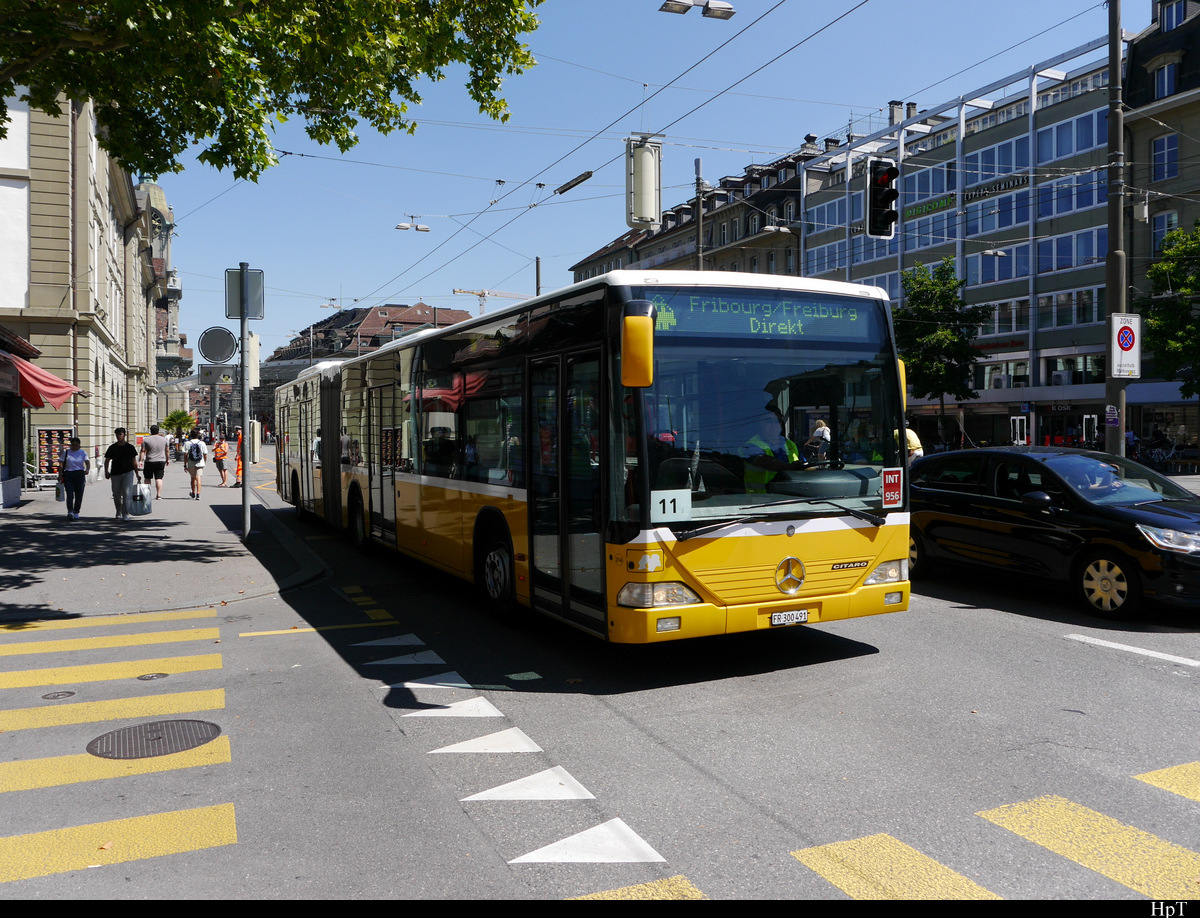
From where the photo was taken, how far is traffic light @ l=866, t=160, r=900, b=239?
43.4 feet

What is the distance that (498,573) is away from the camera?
8.45 meters

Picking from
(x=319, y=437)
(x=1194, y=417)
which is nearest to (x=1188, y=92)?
(x=1194, y=417)

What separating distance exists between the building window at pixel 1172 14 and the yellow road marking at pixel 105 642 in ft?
153

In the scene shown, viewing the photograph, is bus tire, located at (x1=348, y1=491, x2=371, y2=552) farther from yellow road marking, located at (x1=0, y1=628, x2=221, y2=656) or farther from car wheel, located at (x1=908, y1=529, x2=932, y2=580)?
car wheel, located at (x1=908, y1=529, x2=932, y2=580)

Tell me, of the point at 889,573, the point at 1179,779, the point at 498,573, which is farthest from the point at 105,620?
the point at 1179,779

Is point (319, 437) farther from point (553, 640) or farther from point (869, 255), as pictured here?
point (869, 255)

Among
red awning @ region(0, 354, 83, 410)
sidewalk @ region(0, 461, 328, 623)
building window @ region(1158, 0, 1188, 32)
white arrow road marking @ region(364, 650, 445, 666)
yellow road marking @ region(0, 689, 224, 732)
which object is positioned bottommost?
yellow road marking @ region(0, 689, 224, 732)

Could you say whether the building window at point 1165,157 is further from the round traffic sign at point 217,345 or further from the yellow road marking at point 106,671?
the yellow road marking at point 106,671

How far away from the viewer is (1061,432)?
45.9 metres

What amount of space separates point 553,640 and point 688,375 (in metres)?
2.75

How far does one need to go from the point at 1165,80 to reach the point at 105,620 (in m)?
46.0

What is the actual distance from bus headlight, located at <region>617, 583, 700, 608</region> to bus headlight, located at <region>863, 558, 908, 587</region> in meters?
1.56

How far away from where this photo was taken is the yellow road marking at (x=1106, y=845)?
140 inches

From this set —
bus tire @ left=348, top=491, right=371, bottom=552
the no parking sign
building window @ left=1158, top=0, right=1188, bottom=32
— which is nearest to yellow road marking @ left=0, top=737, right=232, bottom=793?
bus tire @ left=348, top=491, right=371, bottom=552
